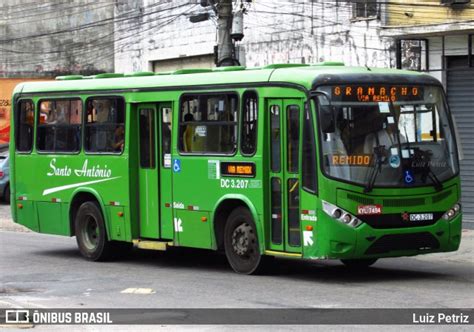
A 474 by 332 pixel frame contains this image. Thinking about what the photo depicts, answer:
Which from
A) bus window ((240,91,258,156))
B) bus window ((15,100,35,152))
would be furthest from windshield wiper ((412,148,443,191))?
bus window ((15,100,35,152))

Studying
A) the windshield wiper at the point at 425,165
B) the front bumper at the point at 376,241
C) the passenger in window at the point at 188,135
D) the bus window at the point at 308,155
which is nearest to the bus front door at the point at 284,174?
the bus window at the point at 308,155

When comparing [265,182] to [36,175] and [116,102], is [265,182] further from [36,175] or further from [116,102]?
[36,175]

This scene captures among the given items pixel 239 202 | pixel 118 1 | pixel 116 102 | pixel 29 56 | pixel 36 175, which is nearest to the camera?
pixel 239 202

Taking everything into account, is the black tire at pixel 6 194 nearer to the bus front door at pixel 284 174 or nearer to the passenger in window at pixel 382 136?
the bus front door at pixel 284 174

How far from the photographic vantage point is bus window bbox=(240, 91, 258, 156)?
1417cm

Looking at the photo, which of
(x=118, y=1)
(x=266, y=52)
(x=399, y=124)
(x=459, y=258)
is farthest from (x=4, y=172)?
(x=399, y=124)

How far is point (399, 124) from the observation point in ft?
44.7

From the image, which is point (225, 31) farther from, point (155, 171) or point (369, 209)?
point (369, 209)

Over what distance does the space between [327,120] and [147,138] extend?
3935mm

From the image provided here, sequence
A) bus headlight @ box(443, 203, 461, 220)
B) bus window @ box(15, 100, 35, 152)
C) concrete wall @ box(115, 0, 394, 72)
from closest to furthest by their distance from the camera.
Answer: bus headlight @ box(443, 203, 461, 220) < bus window @ box(15, 100, 35, 152) < concrete wall @ box(115, 0, 394, 72)

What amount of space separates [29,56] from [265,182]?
108ft

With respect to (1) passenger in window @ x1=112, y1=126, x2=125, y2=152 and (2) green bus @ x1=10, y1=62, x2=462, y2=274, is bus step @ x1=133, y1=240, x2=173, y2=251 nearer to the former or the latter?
(2) green bus @ x1=10, y1=62, x2=462, y2=274

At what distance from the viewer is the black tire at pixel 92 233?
1694 centimetres

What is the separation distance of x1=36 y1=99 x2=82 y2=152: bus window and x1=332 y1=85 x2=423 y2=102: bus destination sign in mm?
5576
